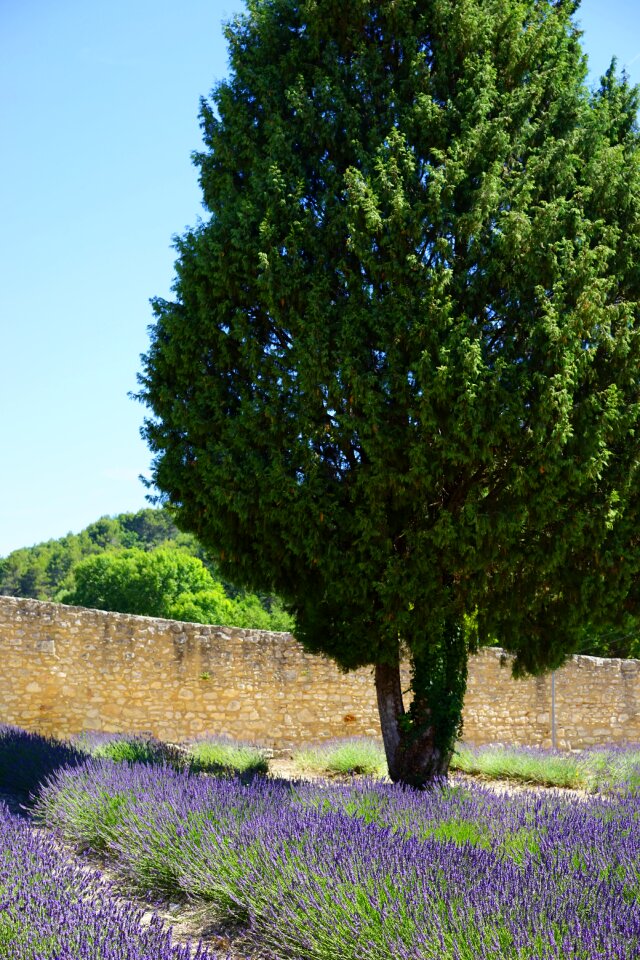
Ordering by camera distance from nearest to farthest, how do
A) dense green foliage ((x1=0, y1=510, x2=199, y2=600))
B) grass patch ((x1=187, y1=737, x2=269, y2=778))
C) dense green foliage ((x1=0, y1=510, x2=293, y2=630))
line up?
grass patch ((x1=187, y1=737, x2=269, y2=778))
dense green foliage ((x1=0, y1=510, x2=293, y2=630))
dense green foliage ((x1=0, y1=510, x2=199, y2=600))

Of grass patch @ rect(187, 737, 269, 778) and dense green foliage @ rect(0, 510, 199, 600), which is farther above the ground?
dense green foliage @ rect(0, 510, 199, 600)

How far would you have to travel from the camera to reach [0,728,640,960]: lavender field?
3297 mm

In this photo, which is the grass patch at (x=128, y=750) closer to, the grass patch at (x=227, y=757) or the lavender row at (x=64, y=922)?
the grass patch at (x=227, y=757)

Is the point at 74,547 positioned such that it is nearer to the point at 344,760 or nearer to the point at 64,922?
the point at 344,760

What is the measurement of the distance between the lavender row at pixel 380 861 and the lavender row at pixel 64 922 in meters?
0.50

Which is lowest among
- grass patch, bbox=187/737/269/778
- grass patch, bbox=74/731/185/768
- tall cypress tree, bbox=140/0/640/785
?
grass patch, bbox=187/737/269/778

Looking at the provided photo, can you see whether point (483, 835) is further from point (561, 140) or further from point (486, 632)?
point (561, 140)

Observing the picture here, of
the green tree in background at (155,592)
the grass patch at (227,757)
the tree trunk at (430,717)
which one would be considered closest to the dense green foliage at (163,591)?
the green tree in background at (155,592)

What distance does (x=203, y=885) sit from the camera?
4.56m

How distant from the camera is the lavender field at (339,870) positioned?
3297mm

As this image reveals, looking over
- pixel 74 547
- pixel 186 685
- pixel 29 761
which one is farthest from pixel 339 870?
pixel 74 547

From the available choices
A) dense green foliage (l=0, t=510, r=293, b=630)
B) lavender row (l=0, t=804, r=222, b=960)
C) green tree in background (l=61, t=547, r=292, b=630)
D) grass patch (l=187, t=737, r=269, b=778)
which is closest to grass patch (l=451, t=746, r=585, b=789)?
grass patch (l=187, t=737, r=269, b=778)

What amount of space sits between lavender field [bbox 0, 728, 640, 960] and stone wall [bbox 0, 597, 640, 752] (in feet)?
19.9

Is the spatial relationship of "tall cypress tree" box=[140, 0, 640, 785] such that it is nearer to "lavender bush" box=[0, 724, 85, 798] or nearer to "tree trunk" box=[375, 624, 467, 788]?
"tree trunk" box=[375, 624, 467, 788]
